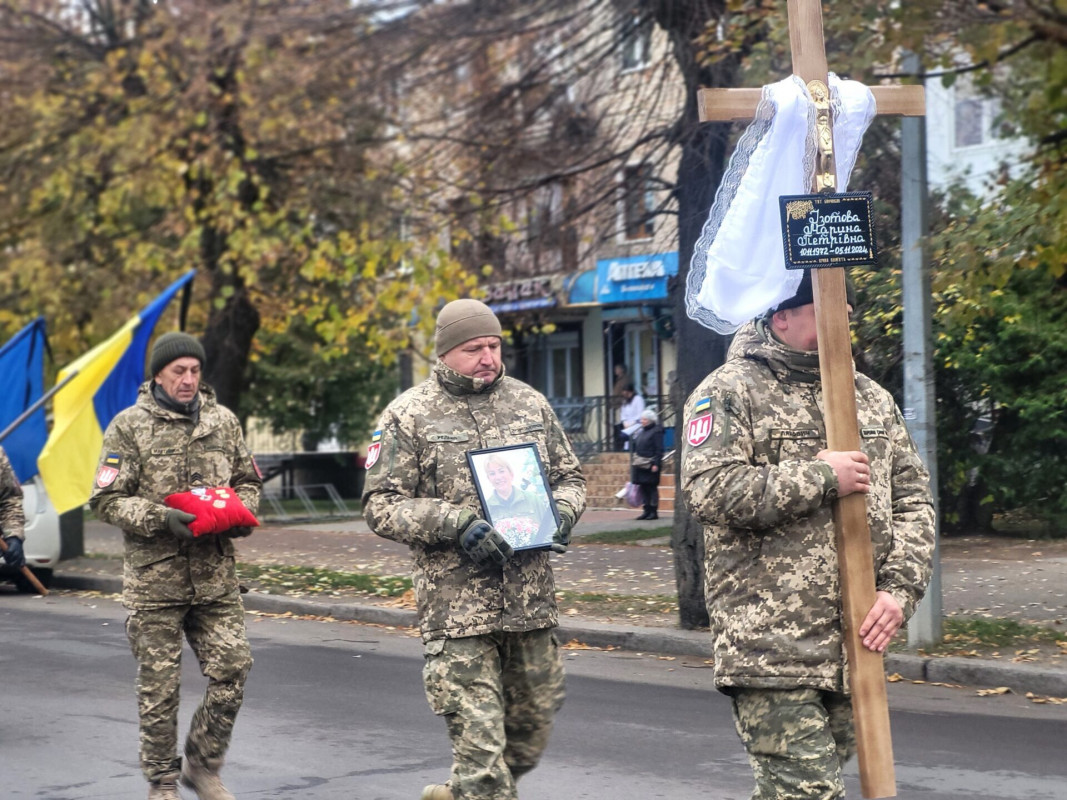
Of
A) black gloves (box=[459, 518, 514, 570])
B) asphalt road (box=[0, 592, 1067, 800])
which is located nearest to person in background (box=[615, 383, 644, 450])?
asphalt road (box=[0, 592, 1067, 800])

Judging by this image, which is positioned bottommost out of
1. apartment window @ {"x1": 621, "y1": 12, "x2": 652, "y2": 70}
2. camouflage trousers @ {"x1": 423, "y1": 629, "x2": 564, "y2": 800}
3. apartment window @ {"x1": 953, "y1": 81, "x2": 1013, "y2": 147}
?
camouflage trousers @ {"x1": 423, "y1": 629, "x2": 564, "y2": 800}

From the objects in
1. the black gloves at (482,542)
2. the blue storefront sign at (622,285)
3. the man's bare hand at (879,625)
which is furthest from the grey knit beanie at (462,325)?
the blue storefront sign at (622,285)

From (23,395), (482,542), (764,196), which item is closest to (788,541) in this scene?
(764,196)

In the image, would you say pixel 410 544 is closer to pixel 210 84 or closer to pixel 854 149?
pixel 854 149

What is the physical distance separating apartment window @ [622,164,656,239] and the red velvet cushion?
7.05 m

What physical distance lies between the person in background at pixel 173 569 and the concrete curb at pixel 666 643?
10.6 ft

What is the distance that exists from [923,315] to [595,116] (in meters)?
5.49

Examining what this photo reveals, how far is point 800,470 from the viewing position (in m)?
3.81

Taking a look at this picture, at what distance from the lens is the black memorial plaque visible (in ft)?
12.8

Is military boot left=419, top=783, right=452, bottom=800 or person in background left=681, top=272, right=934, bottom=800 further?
military boot left=419, top=783, right=452, bottom=800

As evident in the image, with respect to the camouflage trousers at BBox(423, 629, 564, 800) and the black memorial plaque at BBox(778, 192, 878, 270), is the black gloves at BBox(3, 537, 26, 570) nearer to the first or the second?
the camouflage trousers at BBox(423, 629, 564, 800)

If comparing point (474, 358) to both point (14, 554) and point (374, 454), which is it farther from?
point (14, 554)

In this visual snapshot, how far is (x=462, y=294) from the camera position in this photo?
17844mm

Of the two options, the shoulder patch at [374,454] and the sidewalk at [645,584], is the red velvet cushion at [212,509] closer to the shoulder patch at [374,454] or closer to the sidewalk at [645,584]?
the shoulder patch at [374,454]
